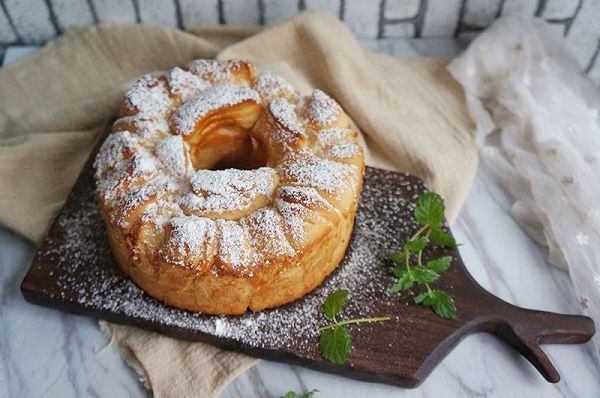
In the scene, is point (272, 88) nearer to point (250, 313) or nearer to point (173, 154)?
point (173, 154)

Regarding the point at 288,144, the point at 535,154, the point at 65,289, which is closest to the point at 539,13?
the point at 535,154

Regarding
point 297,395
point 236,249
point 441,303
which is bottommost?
point 297,395

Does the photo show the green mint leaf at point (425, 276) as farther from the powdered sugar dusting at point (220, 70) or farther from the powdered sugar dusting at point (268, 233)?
the powdered sugar dusting at point (220, 70)

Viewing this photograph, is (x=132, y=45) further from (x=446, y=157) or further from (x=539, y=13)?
(x=539, y=13)

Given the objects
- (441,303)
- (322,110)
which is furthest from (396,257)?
(322,110)

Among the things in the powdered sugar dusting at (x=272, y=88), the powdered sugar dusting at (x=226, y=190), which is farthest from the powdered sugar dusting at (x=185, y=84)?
the powdered sugar dusting at (x=226, y=190)

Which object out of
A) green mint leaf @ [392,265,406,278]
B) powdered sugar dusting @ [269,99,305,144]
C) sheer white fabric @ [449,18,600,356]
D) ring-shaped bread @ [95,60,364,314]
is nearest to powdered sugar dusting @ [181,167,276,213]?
ring-shaped bread @ [95,60,364,314]

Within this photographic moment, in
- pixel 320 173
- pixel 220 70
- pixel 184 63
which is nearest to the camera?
pixel 320 173

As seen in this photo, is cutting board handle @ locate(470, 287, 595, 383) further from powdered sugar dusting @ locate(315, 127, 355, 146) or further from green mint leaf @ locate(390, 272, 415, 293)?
powdered sugar dusting @ locate(315, 127, 355, 146)
